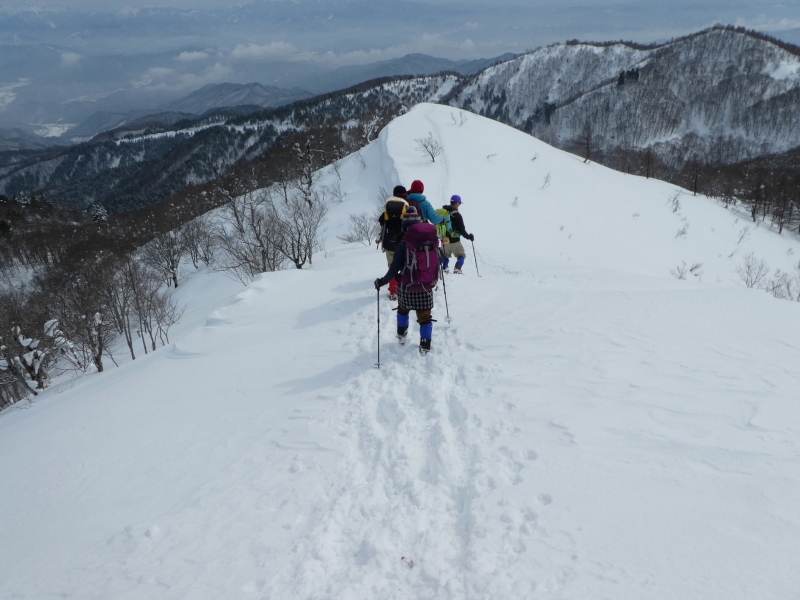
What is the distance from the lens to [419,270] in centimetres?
613

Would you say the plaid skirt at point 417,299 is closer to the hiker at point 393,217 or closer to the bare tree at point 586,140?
the hiker at point 393,217

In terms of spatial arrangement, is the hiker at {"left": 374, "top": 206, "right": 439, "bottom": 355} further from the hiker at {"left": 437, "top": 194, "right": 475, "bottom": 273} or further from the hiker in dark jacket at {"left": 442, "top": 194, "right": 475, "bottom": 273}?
the hiker in dark jacket at {"left": 442, "top": 194, "right": 475, "bottom": 273}

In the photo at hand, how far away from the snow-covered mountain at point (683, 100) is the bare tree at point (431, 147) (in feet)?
370

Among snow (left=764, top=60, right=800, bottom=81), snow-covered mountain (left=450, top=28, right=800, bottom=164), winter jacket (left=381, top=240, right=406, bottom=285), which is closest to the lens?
winter jacket (left=381, top=240, right=406, bottom=285)

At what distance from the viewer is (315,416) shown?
17.5 ft

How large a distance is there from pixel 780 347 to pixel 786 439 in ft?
9.82

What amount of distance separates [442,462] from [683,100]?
174 m

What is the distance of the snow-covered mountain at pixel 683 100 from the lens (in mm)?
115188

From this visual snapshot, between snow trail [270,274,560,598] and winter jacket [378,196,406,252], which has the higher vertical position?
winter jacket [378,196,406,252]

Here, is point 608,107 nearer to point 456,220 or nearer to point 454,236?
point 454,236

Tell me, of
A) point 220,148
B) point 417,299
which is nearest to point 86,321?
point 417,299

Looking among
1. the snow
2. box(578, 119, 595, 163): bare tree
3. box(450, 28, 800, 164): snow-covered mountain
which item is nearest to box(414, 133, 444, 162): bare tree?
box(578, 119, 595, 163): bare tree

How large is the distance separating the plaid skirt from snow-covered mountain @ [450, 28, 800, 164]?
140560 millimetres

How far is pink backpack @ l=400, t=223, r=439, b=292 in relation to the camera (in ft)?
19.5
